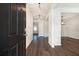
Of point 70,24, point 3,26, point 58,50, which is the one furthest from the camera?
point 70,24

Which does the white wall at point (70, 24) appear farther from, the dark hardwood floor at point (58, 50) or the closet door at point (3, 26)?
the closet door at point (3, 26)

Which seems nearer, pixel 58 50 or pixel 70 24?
pixel 58 50

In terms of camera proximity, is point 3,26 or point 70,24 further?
point 70,24

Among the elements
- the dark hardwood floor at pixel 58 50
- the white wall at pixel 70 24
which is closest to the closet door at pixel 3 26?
the dark hardwood floor at pixel 58 50

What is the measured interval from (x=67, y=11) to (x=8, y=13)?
A: 97.6 inches

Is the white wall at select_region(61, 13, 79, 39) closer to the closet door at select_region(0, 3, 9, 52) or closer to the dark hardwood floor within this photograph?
the dark hardwood floor

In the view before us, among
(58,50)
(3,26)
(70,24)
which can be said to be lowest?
(58,50)

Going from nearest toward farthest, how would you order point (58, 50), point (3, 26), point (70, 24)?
point (3, 26) → point (58, 50) → point (70, 24)

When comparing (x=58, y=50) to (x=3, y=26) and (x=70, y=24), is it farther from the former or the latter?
(x=3, y=26)

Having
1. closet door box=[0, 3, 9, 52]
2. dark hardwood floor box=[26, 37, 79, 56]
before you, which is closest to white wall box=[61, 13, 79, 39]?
dark hardwood floor box=[26, 37, 79, 56]

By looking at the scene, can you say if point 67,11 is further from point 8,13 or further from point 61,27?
point 8,13

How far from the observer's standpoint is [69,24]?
3537 mm

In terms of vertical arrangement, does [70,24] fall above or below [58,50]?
above

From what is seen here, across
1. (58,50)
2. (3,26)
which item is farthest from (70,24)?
(3,26)
